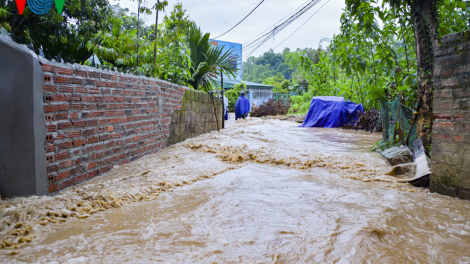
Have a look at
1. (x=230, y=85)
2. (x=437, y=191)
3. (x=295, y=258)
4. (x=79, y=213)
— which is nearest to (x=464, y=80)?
(x=437, y=191)

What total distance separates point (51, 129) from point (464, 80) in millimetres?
3571

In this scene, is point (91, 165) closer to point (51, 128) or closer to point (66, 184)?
point (66, 184)

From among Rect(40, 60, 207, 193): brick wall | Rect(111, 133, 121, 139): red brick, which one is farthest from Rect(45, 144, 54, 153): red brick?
Rect(111, 133, 121, 139): red brick

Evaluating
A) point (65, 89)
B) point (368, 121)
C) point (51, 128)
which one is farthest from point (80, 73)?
point (368, 121)

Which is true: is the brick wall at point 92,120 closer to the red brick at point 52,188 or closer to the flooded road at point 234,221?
the red brick at point 52,188

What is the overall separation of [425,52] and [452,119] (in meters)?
2.09

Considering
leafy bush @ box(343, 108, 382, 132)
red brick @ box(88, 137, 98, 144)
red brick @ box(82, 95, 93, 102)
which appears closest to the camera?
red brick @ box(82, 95, 93, 102)

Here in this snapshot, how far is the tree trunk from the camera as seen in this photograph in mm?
4238

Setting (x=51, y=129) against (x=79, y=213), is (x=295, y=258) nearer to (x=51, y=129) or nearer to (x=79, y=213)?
(x=79, y=213)

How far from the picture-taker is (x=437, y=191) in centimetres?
292

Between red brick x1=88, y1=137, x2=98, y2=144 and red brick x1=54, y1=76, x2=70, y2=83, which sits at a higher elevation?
red brick x1=54, y1=76, x2=70, y2=83

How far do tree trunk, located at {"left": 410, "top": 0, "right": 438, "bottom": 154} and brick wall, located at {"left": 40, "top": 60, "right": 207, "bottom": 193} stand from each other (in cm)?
393

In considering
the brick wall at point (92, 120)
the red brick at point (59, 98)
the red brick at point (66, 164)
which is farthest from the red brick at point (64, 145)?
the red brick at point (59, 98)

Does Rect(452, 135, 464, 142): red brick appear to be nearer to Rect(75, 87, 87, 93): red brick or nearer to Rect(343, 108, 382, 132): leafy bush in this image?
Rect(75, 87, 87, 93): red brick
